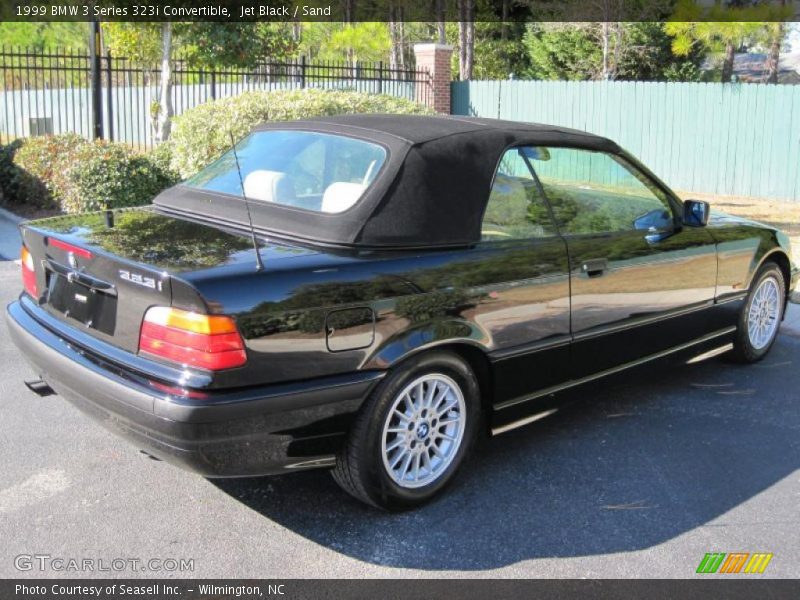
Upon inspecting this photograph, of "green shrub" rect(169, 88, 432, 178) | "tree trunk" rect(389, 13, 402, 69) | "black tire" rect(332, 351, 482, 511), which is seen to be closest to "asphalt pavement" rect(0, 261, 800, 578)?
"black tire" rect(332, 351, 482, 511)

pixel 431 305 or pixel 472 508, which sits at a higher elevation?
pixel 431 305

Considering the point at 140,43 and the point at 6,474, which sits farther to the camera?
the point at 140,43

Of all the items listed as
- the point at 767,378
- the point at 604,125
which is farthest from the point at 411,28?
the point at 767,378

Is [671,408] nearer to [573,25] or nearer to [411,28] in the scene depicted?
[573,25]

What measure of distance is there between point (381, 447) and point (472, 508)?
0.58m

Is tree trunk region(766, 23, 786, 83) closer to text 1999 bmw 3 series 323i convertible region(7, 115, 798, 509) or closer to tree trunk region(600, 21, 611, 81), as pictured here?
tree trunk region(600, 21, 611, 81)

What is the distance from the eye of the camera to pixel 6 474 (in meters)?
3.88

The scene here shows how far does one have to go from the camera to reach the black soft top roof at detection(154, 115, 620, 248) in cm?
358

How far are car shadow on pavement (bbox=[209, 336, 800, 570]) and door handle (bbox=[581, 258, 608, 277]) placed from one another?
2.04 ft

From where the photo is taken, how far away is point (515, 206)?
13.4ft

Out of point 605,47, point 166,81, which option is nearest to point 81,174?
point 166,81

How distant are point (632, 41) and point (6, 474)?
26.5 metres

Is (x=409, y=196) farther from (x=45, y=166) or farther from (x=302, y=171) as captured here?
(x=45, y=166)
